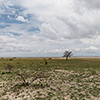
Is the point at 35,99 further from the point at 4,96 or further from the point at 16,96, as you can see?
the point at 4,96

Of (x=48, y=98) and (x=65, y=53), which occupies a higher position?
(x=65, y=53)

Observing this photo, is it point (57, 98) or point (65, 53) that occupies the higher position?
point (65, 53)

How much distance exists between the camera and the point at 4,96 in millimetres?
14219

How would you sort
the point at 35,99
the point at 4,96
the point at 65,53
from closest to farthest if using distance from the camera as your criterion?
the point at 35,99, the point at 4,96, the point at 65,53

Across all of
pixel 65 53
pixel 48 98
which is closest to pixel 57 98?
pixel 48 98

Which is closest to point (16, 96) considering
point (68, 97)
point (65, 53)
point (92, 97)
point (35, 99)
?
point (35, 99)

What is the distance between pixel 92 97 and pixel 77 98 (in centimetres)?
213

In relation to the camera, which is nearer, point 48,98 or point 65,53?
point 48,98

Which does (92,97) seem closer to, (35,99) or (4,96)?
(35,99)

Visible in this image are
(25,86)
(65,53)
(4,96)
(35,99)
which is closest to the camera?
(35,99)

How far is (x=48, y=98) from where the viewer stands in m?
13.4

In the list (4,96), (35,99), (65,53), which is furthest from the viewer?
(65,53)

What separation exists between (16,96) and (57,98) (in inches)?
224

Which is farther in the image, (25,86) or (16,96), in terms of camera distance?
(25,86)
